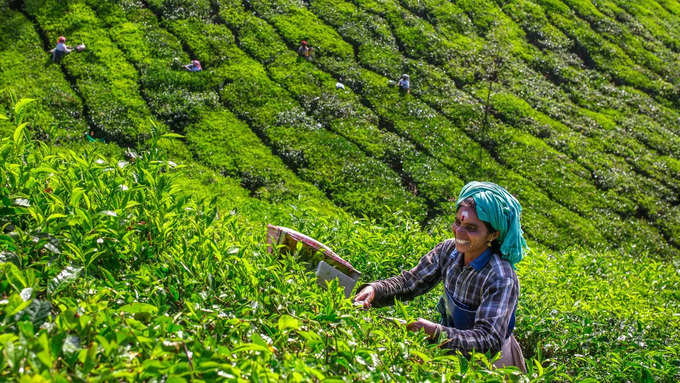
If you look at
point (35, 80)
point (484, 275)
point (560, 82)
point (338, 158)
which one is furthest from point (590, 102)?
point (484, 275)

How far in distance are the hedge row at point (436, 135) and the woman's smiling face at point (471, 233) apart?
1280 centimetres

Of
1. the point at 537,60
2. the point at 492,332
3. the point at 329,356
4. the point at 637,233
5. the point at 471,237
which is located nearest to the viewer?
the point at 329,356

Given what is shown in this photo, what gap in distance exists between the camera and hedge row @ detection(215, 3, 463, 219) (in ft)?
62.5

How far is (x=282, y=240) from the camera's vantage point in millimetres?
3830

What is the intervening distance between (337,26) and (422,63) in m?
4.29

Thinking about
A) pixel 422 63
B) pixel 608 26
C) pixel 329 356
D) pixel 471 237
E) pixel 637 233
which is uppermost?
pixel 329 356

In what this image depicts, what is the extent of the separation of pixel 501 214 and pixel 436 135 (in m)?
17.3

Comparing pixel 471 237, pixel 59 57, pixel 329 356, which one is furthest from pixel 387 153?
pixel 329 356

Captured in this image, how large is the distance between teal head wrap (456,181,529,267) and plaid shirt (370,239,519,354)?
130 millimetres

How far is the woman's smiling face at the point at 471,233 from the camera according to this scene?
456 centimetres

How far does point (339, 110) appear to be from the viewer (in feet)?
69.9

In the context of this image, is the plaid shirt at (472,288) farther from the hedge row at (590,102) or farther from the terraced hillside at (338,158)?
the hedge row at (590,102)

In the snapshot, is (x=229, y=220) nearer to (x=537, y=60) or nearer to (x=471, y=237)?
(x=471, y=237)

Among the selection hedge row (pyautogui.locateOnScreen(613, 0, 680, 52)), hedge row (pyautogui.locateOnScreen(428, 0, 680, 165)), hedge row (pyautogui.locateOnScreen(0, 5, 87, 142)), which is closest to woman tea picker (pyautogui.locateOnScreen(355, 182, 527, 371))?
hedge row (pyautogui.locateOnScreen(0, 5, 87, 142))
